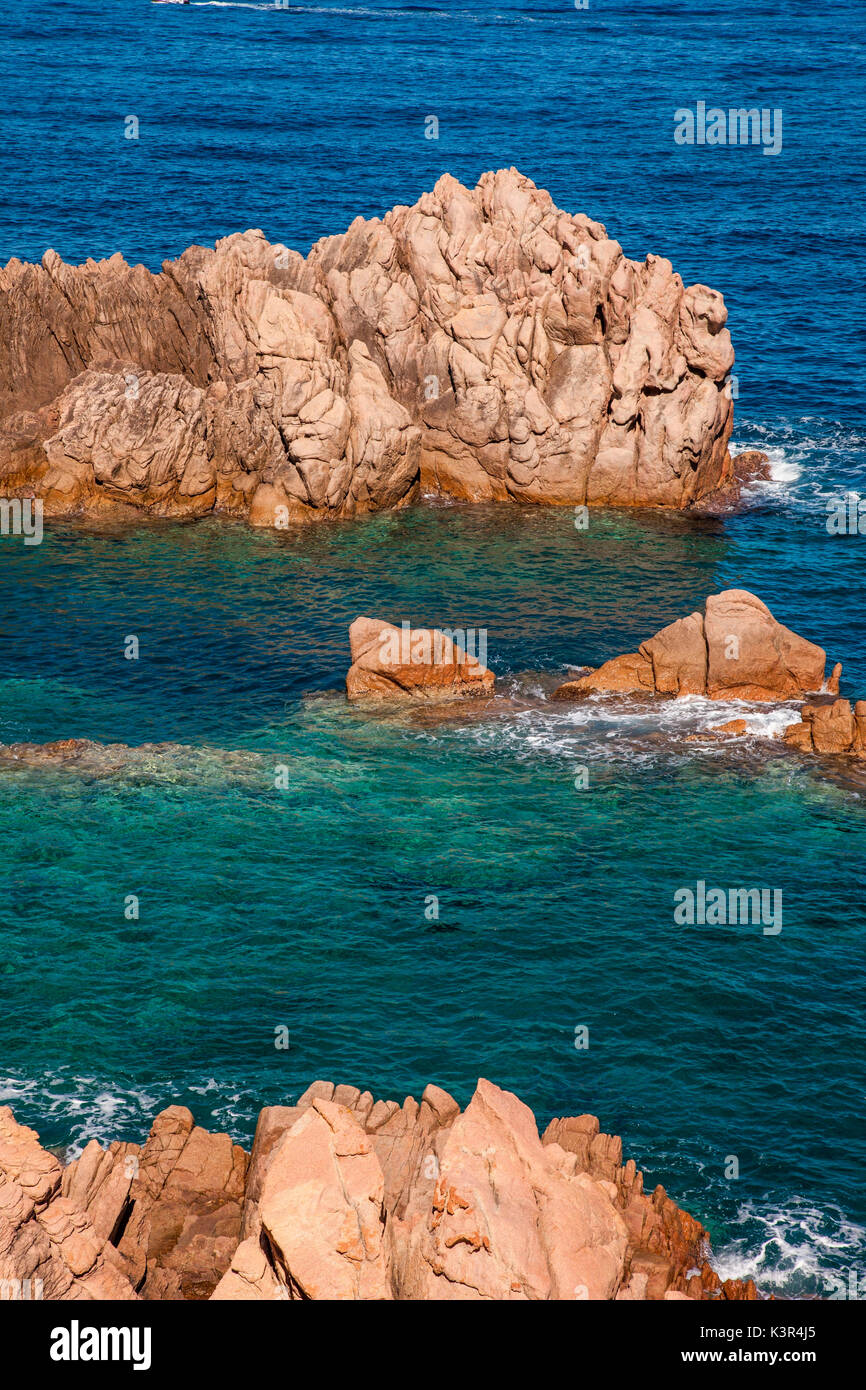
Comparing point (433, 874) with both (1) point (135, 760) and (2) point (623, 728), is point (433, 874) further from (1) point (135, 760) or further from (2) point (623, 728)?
(1) point (135, 760)

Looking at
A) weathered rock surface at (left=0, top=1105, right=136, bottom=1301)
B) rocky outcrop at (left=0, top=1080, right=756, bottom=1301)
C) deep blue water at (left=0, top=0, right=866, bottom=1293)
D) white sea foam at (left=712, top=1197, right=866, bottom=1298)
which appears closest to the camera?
rocky outcrop at (left=0, top=1080, right=756, bottom=1301)

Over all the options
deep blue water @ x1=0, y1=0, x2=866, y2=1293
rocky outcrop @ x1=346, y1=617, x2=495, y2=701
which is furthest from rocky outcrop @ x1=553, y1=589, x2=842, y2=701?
rocky outcrop @ x1=346, y1=617, x2=495, y2=701

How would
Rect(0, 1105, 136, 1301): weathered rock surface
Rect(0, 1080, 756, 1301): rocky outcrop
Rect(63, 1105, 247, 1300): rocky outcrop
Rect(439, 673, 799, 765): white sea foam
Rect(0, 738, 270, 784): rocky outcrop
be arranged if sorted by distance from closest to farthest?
Rect(0, 1080, 756, 1301): rocky outcrop < Rect(0, 1105, 136, 1301): weathered rock surface < Rect(63, 1105, 247, 1300): rocky outcrop < Rect(0, 738, 270, 784): rocky outcrop < Rect(439, 673, 799, 765): white sea foam

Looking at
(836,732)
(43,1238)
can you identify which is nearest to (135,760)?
(836,732)

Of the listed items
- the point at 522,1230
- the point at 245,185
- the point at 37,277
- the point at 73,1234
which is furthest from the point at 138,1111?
the point at 245,185

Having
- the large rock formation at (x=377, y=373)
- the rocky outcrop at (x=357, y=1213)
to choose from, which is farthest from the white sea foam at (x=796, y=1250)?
the large rock formation at (x=377, y=373)

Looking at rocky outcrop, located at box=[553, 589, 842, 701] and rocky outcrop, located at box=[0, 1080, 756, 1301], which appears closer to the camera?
rocky outcrop, located at box=[0, 1080, 756, 1301]

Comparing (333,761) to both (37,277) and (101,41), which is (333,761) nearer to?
(37,277)

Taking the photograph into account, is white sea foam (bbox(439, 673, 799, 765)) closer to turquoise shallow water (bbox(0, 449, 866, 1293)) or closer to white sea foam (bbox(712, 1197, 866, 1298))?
turquoise shallow water (bbox(0, 449, 866, 1293))
